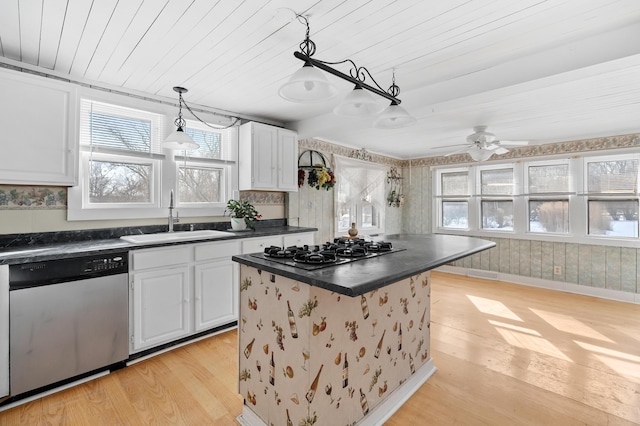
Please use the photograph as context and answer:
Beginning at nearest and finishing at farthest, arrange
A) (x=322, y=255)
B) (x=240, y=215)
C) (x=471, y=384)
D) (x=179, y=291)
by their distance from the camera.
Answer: (x=322, y=255) < (x=471, y=384) < (x=179, y=291) < (x=240, y=215)

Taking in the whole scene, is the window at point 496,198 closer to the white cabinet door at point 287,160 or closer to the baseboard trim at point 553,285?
the baseboard trim at point 553,285

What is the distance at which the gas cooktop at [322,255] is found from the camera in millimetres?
1530

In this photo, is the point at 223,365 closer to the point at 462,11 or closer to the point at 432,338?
the point at 432,338

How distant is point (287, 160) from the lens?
3846 mm

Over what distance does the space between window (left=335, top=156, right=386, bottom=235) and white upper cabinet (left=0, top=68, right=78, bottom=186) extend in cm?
331

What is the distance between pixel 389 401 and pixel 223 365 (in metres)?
1.31

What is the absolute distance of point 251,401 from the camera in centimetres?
177

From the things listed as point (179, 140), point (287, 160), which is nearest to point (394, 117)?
point (179, 140)

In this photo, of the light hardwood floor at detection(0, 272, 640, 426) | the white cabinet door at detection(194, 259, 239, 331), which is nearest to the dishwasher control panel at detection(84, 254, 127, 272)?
the white cabinet door at detection(194, 259, 239, 331)

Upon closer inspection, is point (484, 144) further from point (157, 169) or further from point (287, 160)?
point (157, 169)

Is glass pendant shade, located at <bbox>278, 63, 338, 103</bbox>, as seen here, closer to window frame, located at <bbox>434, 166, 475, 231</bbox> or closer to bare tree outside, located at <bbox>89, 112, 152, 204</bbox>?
bare tree outside, located at <bbox>89, 112, 152, 204</bbox>

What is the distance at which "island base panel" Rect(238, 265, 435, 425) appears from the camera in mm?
1458

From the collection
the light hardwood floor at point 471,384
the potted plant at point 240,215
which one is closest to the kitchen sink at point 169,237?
the potted plant at point 240,215

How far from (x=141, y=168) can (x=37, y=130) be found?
0.88 m
